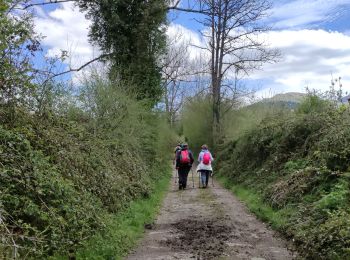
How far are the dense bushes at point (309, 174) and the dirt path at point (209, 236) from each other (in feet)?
2.22

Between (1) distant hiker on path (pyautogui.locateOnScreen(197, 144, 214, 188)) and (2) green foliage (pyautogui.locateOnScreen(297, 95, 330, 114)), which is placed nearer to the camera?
(2) green foliage (pyautogui.locateOnScreen(297, 95, 330, 114))

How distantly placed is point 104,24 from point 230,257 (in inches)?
660

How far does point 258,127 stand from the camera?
65.4 ft

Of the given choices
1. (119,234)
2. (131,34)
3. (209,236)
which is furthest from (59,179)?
(131,34)

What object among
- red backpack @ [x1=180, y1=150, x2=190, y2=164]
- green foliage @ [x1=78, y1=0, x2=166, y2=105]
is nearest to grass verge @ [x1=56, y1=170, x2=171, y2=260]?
red backpack @ [x1=180, y1=150, x2=190, y2=164]

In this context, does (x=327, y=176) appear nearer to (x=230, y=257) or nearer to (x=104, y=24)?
(x=230, y=257)

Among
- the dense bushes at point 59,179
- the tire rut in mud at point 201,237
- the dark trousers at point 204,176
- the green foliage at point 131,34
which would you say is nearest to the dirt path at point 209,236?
the tire rut in mud at point 201,237

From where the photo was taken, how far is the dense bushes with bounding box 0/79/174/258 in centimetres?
634

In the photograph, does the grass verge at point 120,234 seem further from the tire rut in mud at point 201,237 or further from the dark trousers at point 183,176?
the dark trousers at point 183,176

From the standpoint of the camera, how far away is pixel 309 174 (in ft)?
36.7

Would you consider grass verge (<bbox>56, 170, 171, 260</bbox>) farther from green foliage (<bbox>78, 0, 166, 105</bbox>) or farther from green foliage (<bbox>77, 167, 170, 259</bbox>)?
green foliage (<bbox>78, 0, 166, 105</bbox>)

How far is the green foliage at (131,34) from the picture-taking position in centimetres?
2138

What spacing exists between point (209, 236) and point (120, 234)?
6.46ft

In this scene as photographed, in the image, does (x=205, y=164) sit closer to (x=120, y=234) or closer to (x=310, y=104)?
(x=310, y=104)
